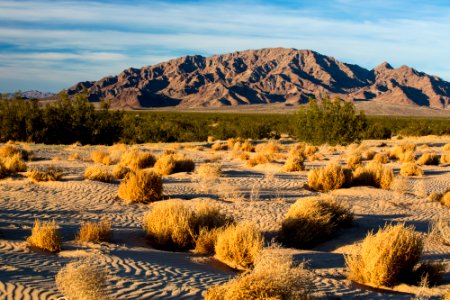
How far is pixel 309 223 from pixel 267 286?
5137mm

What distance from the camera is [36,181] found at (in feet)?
52.4

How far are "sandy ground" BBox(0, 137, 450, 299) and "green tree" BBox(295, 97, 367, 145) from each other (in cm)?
1276

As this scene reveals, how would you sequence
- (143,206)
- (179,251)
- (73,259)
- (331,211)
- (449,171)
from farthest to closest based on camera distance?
(449,171) < (143,206) < (331,211) < (179,251) < (73,259)

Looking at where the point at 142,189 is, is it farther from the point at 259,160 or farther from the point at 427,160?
the point at 427,160

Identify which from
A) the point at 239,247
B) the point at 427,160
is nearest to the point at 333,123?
the point at 427,160

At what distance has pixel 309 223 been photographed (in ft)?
34.8

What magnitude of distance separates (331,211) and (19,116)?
27872mm

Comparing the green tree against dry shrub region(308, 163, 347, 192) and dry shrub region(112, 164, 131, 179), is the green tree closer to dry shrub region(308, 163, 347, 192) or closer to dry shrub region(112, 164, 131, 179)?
dry shrub region(308, 163, 347, 192)

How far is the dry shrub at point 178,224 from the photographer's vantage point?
9898mm

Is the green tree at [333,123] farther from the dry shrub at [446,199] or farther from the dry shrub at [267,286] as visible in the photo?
the dry shrub at [267,286]

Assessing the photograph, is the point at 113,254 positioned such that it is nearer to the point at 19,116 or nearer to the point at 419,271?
the point at 419,271

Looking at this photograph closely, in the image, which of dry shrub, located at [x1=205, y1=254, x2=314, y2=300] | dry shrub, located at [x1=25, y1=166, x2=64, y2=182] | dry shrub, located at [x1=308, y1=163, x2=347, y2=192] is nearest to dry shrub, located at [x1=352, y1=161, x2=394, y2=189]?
dry shrub, located at [x1=308, y1=163, x2=347, y2=192]

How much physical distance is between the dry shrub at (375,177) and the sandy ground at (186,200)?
2.09 feet

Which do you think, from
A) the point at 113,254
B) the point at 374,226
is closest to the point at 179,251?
the point at 113,254
